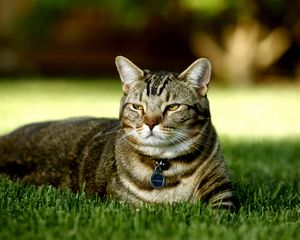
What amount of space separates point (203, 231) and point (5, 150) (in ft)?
6.80

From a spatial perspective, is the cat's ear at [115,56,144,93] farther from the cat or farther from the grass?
the grass

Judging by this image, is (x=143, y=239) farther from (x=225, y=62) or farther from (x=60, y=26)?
(x=60, y=26)

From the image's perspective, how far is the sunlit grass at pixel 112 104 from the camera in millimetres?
8531

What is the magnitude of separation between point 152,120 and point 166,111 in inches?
4.8

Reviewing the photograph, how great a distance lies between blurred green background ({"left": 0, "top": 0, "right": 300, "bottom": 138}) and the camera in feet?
40.3

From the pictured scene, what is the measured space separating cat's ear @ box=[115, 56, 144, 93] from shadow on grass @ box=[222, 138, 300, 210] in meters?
0.94

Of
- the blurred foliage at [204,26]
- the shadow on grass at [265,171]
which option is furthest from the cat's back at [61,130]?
the blurred foliage at [204,26]

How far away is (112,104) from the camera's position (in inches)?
442

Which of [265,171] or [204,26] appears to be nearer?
[265,171]

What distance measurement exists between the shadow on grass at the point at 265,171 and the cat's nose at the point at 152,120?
2.25 ft

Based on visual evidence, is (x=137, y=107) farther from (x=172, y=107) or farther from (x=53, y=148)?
(x=53, y=148)

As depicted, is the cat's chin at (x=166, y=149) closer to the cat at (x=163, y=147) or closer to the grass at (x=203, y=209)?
the cat at (x=163, y=147)

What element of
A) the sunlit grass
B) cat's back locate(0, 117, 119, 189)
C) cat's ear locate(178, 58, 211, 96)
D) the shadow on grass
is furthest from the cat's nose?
the sunlit grass

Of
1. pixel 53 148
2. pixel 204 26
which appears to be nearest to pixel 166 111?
pixel 53 148
